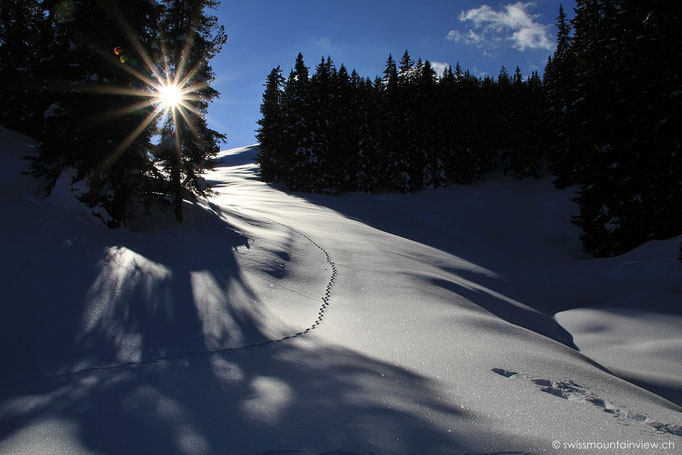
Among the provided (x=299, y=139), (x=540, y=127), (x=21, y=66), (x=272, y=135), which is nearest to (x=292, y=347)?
(x=21, y=66)

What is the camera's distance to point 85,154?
358 inches

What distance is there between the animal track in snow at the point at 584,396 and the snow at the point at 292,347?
26mm

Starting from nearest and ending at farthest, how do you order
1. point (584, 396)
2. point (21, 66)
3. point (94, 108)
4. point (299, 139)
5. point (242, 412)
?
point (242, 412) < point (584, 396) < point (94, 108) < point (21, 66) < point (299, 139)

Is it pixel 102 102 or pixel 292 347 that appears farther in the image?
pixel 102 102

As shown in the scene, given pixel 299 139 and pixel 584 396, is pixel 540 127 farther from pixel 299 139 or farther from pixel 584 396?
pixel 584 396

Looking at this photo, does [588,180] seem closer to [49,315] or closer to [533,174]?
[49,315]

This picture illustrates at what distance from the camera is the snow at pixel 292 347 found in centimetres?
266

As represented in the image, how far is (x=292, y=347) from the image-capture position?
15.1ft

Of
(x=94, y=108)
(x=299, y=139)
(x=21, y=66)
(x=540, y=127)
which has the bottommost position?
(x=94, y=108)

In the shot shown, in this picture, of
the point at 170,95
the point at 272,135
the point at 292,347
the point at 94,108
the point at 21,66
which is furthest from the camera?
the point at 272,135

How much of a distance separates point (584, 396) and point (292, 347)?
3446mm

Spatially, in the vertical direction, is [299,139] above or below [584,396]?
above

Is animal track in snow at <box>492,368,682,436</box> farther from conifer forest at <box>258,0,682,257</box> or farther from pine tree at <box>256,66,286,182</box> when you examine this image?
pine tree at <box>256,66,286,182</box>

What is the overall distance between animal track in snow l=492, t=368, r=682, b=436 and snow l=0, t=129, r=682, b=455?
26 mm
